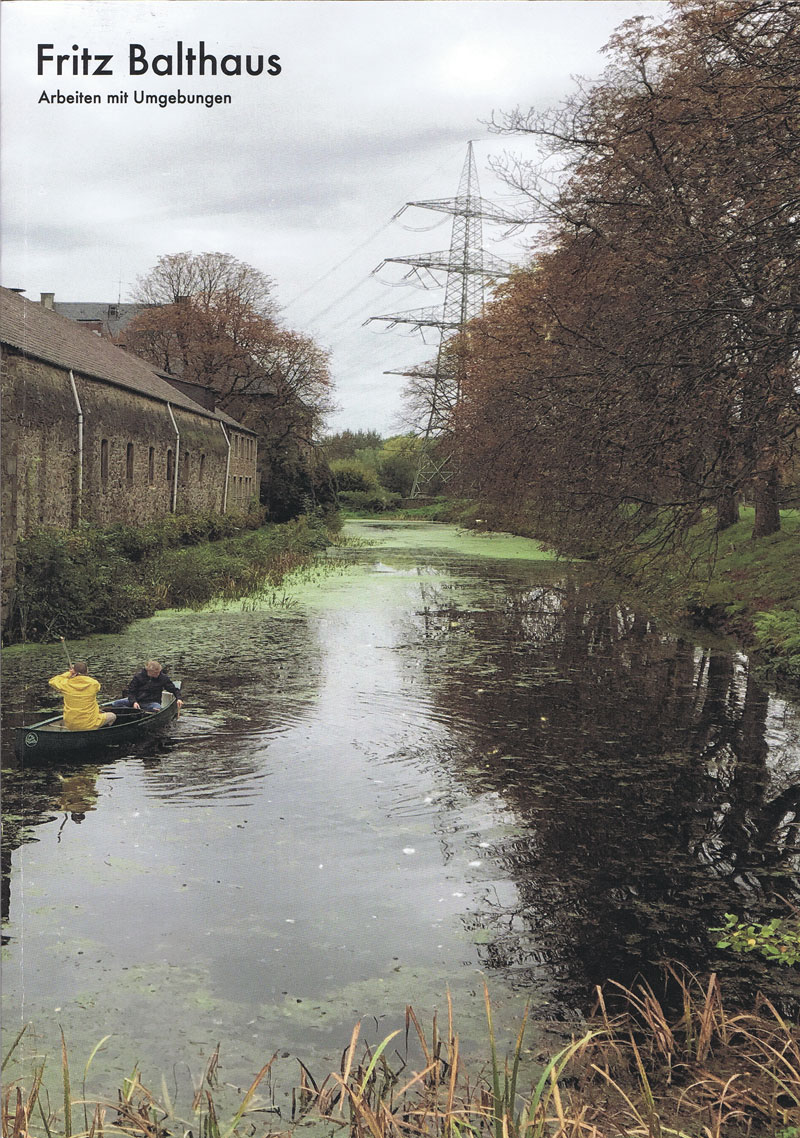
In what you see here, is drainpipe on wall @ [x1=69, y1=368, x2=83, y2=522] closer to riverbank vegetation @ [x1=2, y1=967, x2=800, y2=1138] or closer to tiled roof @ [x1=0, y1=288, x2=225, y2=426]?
tiled roof @ [x1=0, y1=288, x2=225, y2=426]

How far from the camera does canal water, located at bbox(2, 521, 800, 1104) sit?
564 cm

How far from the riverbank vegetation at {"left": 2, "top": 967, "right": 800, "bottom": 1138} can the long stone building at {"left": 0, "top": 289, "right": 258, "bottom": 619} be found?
8656mm

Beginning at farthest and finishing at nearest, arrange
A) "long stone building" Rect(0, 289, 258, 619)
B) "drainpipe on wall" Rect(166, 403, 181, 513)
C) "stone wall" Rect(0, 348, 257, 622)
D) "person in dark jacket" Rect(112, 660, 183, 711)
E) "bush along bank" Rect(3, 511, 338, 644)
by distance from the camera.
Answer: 1. "drainpipe on wall" Rect(166, 403, 181, 513)
2. "long stone building" Rect(0, 289, 258, 619)
3. "stone wall" Rect(0, 348, 257, 622)
4. "bush along bank" Rect(3, 511, 338, 644)
5. "person in dark jacket" Rect(112, 660, 183, 711)

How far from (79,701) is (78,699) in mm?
Answer: 39

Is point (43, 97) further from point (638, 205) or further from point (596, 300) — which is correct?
point (596, 300)

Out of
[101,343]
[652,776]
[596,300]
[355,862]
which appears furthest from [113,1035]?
[101,343]

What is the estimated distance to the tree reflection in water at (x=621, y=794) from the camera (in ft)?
21.3

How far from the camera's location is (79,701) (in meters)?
10.0

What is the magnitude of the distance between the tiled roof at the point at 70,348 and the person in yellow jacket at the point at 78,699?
28.8 feet

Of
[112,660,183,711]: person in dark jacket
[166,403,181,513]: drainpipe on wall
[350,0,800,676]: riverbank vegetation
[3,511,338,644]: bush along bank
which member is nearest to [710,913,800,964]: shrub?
[350,0,800,676]: riverbank vegetation

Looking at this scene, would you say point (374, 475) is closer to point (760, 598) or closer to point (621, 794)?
point (760, 598)

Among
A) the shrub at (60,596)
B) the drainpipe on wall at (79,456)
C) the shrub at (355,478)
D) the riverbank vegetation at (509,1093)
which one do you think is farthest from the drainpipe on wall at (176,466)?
the shrub at (355,478)

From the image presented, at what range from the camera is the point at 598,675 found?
1548cm

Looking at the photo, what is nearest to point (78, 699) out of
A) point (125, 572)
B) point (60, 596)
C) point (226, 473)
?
point (60, 596)
